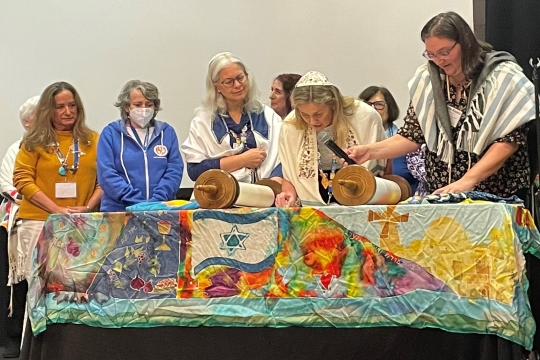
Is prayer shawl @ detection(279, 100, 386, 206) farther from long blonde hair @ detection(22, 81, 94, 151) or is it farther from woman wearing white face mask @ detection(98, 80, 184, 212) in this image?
long blonde hair @ detection(22, 81, 94, 151)

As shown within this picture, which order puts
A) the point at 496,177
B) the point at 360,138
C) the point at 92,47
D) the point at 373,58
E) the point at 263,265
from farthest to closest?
the point at 92,47 → the point at 373,58 → the point at 360,138 → the point at 496,177 → the point at 263,265

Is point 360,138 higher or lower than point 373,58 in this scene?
lower

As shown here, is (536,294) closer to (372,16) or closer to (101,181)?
(101,181)

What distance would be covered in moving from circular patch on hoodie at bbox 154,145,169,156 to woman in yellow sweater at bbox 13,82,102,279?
406 millimetres

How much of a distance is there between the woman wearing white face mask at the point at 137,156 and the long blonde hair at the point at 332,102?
0.70 m

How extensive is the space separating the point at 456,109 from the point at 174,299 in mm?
1000

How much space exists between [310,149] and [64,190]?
1.27 meters

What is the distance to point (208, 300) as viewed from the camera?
1.99 m

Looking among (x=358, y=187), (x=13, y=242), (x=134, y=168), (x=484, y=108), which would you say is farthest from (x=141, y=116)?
(x=484, y=108)

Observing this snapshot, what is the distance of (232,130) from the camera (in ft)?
9.30

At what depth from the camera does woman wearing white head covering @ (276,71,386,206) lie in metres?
2.46

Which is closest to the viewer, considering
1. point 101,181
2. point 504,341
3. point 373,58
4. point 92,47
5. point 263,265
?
point 504,341

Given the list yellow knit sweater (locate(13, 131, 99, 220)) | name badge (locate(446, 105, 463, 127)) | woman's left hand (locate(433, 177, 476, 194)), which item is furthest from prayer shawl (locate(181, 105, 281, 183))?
woman's left hand (locate(433, 177, 476, 194))

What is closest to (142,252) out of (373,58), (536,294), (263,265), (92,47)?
(263,265)
